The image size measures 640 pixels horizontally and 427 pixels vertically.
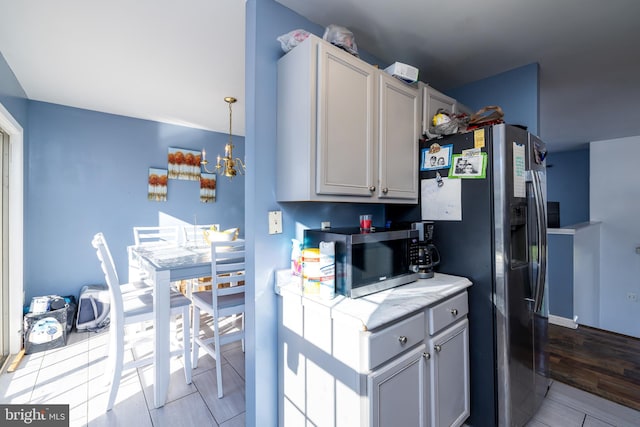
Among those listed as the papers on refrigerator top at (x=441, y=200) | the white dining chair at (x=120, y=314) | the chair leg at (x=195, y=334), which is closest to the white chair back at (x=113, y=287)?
the white dining chair at (x=120, y=314)

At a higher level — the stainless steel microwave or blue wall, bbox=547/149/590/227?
blue wall, bbox=547/149/590/227

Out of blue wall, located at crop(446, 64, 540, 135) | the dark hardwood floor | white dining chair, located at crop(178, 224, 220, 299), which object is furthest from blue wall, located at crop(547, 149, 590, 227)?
white dining chair, located at crop(178, 224, 220, 299)

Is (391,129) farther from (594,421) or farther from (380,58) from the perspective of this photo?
(594,421)

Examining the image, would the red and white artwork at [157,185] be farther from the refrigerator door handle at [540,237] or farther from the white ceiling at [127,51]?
the refrigerator door handle at [540,237]

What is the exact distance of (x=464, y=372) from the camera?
1.63 metres

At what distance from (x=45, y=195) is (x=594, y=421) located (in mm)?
5368

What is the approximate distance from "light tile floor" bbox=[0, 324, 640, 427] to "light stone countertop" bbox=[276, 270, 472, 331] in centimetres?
103

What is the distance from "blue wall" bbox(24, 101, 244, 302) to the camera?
10.3 feet

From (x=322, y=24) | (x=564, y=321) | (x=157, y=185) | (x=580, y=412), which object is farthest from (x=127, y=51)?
(x=564, y=321)

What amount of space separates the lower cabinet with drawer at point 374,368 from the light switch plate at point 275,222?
1.23 feet

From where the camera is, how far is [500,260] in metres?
1.59

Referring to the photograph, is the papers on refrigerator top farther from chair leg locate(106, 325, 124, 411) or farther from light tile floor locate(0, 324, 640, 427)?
chair leg locate(106, 325, 124, 411)

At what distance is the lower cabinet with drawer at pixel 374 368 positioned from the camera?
3.69 feet

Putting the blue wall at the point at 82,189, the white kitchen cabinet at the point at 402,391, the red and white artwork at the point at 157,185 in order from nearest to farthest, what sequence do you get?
the white kitchen cabinet at the point at 402,391
the blue wall at the point at 82,189
the red and white artwork at the point at 157,185
